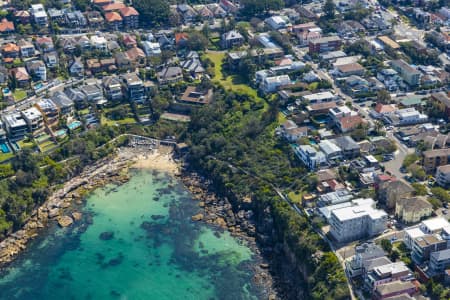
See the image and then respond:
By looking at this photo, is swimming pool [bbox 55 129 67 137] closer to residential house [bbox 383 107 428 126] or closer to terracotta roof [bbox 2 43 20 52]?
terracotta roof [bbox 2 43 20 52]

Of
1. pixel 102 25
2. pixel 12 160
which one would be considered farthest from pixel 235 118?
pixel 102 25

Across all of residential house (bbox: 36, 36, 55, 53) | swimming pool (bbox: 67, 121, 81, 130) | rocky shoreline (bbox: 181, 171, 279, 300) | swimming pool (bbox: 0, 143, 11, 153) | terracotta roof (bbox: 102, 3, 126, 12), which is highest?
terracotta roof (bbox: 102, 3, 126, 12)

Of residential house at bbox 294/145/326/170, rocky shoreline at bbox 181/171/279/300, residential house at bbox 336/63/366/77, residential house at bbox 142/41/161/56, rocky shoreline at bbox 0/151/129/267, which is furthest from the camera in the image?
residential house at bbox 142/41/161/56

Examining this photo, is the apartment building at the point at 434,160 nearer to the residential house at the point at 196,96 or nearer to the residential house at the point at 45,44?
the residential house at the point at 196,96

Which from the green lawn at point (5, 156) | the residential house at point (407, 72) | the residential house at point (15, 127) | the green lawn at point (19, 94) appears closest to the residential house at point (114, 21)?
the green lawn at point (19, 94)

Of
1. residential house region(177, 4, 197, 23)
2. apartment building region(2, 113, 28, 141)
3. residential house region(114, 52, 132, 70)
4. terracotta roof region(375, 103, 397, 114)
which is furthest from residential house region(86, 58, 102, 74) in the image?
terracotta roof region(375, 103, 397, 114)

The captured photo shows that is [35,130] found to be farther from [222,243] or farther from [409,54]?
[409,54]

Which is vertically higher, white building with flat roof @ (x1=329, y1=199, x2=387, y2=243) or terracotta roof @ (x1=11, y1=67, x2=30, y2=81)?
terracotta roof @ (x1=11, y1=67, x2=30, y2=81)
